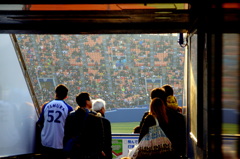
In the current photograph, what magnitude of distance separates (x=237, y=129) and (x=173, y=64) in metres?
25.3

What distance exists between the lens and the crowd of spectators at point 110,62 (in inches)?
1115

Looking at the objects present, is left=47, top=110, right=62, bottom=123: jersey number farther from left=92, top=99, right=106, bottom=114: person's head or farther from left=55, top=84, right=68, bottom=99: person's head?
left=92, top=99, right=106, bottom=114: person's head

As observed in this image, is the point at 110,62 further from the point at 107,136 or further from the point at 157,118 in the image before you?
the point at 157,118

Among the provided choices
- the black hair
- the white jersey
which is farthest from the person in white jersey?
the black hair

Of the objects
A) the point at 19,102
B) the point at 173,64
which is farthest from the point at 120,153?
the point at 173,64

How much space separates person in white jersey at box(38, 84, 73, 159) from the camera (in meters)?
5.14

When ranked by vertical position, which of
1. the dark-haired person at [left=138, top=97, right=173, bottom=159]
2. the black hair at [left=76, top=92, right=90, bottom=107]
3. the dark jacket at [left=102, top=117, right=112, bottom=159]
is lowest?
the dark jacket at [left=102, top=117, right=112, bottom=159]

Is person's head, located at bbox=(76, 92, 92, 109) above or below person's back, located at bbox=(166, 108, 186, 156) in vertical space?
above

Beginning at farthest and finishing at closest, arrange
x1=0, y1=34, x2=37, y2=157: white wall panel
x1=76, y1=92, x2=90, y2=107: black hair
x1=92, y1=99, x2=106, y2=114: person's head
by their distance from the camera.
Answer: x1=0, y1=34, x2=37, y2=157: white wall panel, x1=92, y1=99, x2=106, y2=114: person's head, x1=76, y1=92, x2=90, y2=107: black hair

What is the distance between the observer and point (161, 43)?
27.3 m

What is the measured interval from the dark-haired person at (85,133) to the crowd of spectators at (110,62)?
75.1 feet

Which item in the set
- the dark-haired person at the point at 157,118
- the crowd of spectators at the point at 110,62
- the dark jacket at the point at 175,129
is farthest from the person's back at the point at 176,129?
the crowd of spectators at the point at 110,62

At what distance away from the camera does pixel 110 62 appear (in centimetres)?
2980

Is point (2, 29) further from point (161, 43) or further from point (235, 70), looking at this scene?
point (161, 43)
